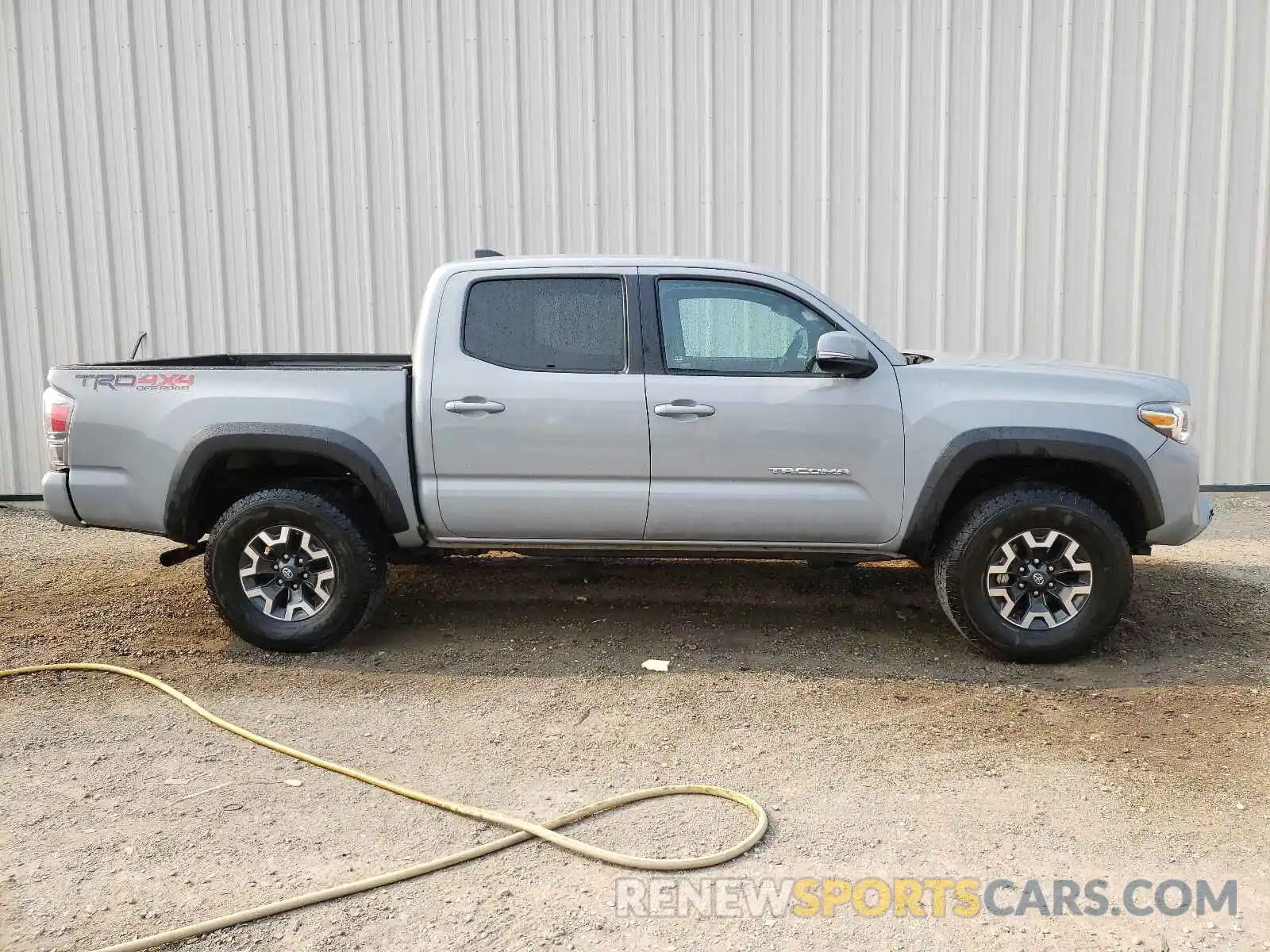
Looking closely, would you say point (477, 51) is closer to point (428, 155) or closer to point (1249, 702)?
point (428, 155)

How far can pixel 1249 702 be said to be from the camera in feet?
14.5

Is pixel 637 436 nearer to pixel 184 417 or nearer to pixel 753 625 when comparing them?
pixel 753 625

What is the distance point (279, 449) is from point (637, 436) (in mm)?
1667

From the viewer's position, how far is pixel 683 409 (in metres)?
4.84

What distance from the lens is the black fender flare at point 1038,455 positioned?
471cm

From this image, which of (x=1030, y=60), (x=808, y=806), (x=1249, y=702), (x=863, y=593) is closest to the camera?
(x=808, y=806)

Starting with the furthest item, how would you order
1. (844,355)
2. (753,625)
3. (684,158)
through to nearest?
1. (684,158)
2. (753,625)
3. (844,355)

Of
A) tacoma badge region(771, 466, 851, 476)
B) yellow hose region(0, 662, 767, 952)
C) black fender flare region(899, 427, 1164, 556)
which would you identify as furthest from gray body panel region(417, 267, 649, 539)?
yellow hose region(0, 662, 767, 952)

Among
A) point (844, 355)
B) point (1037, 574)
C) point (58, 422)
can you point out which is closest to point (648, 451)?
point (844, 355)

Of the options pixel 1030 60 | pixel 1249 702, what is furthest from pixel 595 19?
pixel 1249 702

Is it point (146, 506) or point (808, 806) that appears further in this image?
point (146, 506)

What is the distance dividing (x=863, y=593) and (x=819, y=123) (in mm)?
4197

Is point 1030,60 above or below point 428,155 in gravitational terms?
above

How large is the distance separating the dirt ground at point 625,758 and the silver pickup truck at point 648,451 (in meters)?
0.48
